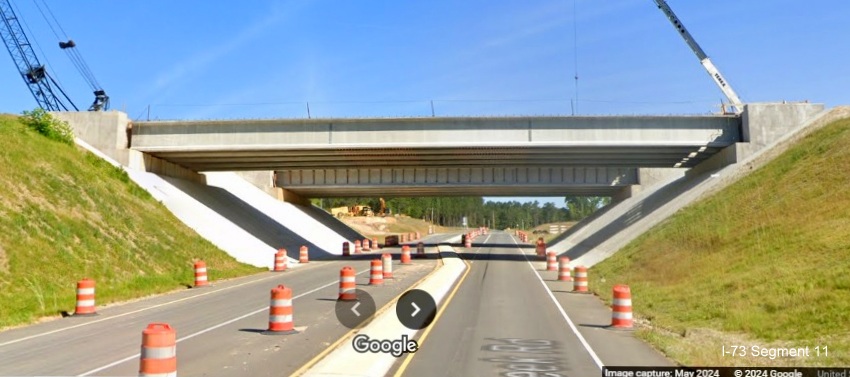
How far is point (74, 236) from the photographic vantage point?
973 inches

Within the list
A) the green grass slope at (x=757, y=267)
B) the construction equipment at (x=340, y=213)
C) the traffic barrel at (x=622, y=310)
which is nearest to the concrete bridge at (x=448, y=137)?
the green grass slope at (x=757, y=267)

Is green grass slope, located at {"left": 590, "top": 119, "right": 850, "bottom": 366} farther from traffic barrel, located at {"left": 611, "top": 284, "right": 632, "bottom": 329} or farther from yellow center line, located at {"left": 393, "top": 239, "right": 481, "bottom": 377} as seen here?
yellow center line, located at {"left": 393, "top": 239, "right": 481, "bottom": 377}

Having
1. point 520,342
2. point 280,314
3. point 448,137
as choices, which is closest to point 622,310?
point 520,342

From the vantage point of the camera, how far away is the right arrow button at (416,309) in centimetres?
1513

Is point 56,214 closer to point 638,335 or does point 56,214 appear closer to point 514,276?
point 514,276

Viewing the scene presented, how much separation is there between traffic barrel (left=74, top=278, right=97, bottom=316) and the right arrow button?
8.17 m

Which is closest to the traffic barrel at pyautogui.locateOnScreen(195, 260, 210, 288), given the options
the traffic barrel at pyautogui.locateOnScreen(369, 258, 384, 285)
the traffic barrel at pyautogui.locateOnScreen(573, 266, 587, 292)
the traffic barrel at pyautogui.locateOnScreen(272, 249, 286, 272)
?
the traffic barrel at pyautogui.locateOnScreen(369, 258, 384, 285)

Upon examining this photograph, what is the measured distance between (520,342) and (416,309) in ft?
17.6

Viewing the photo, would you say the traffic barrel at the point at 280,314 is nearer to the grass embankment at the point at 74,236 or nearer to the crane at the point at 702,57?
the grass embankment at the point at 74,236

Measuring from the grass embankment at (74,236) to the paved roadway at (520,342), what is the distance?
10.7m

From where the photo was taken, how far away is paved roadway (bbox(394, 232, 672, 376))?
10.2m

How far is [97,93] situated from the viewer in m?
65.4

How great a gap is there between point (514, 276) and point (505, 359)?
20940 millimetres

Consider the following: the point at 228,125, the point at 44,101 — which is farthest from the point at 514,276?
the point at 44,101
